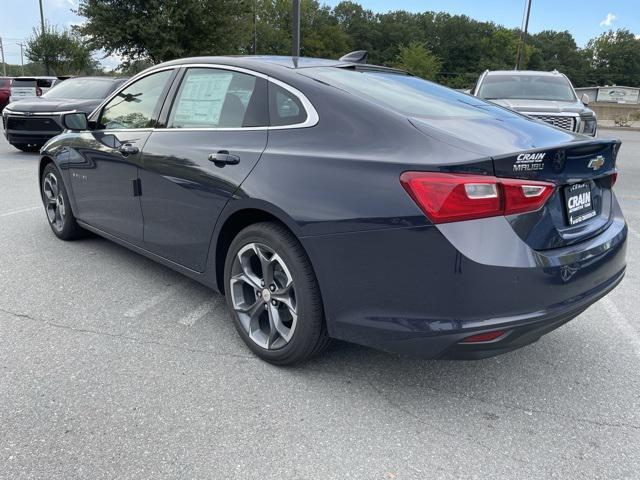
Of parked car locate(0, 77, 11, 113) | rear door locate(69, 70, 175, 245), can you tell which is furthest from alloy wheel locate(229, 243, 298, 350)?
parked car locate(0, 77, 11, 113)

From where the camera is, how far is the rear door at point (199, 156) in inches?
116

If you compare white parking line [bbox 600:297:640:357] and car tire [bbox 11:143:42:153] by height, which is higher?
car tire [bbox 11:143:42:153]

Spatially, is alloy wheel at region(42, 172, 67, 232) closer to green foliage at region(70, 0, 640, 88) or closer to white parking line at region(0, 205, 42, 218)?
white parking line at region(0, 205, 42, 218)

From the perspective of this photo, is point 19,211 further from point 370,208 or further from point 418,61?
point 418,61

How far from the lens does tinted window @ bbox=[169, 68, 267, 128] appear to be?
3.01 m

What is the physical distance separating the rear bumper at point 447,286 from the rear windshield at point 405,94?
725mm

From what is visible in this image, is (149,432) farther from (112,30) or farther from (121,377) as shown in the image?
(112,30)

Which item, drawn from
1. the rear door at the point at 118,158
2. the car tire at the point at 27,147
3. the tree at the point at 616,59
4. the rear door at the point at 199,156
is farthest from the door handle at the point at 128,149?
the tree at the point at 616,59

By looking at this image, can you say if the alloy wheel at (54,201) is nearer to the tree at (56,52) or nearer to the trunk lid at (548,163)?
the trunk lid at (548,163)

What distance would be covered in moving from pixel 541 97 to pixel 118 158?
794cm

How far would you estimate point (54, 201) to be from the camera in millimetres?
5109

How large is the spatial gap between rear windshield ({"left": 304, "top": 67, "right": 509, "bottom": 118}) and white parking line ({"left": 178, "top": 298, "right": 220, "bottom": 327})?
1.67 metres

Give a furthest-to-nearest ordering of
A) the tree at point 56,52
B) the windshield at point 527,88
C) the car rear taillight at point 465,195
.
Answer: the tree at point 56,52 < the windshield at point 527,88 < the car rear taillight at point 465,195

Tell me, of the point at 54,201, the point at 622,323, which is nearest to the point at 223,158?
the point at 622,323
